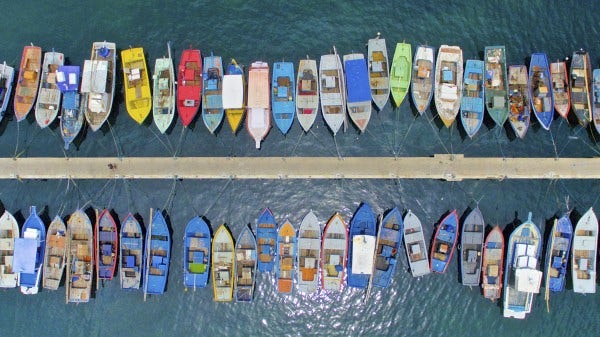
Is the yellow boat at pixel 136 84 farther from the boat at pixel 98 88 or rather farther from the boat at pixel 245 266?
the boat at pixel 245 266

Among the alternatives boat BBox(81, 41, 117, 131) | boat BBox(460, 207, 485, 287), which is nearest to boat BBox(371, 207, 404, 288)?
boat BBox(460, 207, 485, 287)

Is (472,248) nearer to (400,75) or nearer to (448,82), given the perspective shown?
(448,82)

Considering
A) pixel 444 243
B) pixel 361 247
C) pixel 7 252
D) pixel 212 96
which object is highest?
pixel 212 96

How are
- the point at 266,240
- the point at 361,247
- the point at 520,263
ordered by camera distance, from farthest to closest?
1. the point at 266,240
2. the point at 361,247
3. the point at 520,263

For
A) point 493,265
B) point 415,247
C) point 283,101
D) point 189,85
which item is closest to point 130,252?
point 189,85

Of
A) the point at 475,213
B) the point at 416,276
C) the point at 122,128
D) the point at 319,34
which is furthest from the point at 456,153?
the point at 122,128

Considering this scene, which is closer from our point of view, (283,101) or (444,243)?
(444,243)

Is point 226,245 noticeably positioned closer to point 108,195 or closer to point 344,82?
point 108,195
